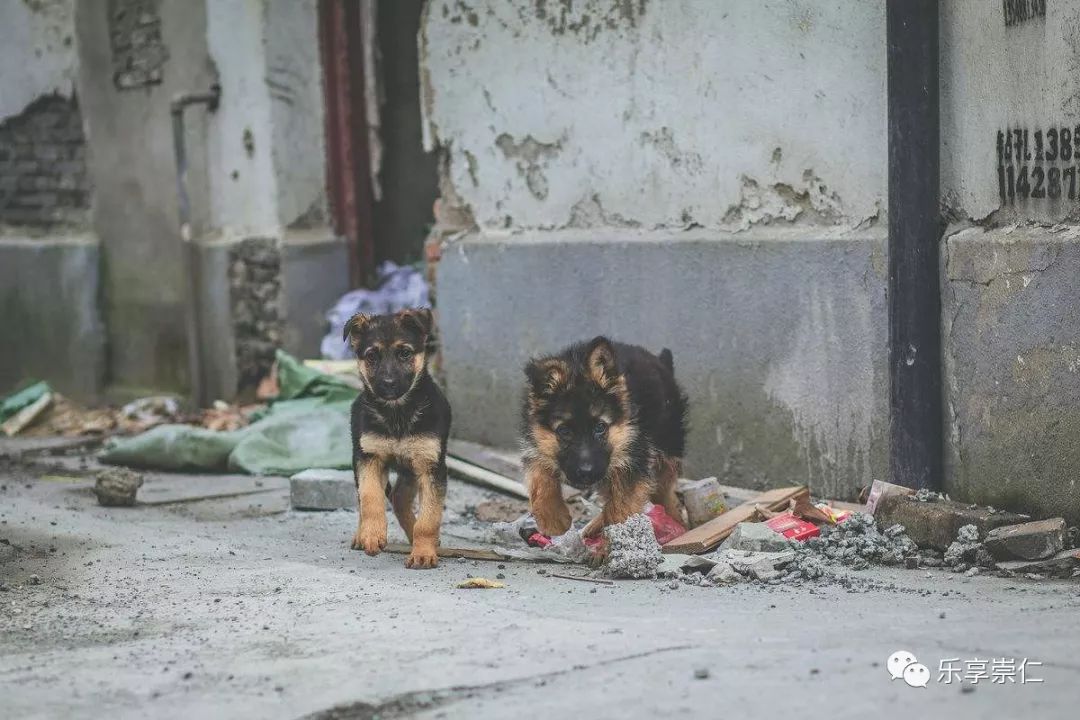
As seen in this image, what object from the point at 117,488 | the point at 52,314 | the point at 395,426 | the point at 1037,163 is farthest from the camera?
the point at 52,314

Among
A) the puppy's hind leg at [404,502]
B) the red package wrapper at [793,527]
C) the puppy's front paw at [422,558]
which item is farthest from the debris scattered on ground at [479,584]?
the red package wrapper at [793,527]

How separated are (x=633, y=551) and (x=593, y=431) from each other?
59cm

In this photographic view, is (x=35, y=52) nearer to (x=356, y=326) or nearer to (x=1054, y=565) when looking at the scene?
(x=356, y=326)

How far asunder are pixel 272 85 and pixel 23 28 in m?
3.47

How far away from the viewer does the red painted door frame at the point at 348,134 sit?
11.4m

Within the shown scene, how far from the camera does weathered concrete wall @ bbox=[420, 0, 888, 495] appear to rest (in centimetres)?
702

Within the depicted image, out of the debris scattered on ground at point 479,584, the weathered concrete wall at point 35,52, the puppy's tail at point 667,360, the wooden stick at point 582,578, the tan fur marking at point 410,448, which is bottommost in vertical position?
the wooden stick at point 582,578

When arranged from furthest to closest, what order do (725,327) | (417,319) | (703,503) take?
(725,327)
(703,503)
(417,319)

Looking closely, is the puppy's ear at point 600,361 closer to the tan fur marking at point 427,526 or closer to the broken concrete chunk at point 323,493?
the tan fur marking at point 427,526

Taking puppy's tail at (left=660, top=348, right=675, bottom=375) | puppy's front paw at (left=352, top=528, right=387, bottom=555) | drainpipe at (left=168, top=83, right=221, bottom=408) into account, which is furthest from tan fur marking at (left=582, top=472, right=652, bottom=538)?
drainpipe at (left=168, top=83, right=221, bottom=408)

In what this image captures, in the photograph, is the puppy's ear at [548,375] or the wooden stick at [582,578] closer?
the wooden stick at [582,578]

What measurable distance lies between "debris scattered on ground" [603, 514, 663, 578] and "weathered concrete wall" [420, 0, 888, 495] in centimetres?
153

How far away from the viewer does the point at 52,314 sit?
13375mm

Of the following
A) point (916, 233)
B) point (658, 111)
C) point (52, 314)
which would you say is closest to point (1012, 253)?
point (916, 233)
